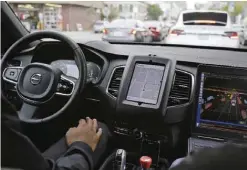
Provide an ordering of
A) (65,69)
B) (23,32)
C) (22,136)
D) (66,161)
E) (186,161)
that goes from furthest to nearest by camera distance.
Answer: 1. (23,32)
2. (65,69)
3. (66,161)
4. (22,136)
5. (186,161)

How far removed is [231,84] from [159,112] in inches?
17.8

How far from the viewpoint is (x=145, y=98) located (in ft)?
7.07

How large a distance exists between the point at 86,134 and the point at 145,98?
44 cm

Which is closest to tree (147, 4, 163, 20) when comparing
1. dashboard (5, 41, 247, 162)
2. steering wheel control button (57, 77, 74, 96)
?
dashboard (5, 41, 247, 162)

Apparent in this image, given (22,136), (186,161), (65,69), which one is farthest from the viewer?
(65,69)

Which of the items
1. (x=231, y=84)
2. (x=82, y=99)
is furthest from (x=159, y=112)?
(x=82, y=99)

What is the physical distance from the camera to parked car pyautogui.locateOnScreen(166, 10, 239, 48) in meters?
6.56

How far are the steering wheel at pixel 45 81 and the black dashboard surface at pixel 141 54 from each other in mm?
293

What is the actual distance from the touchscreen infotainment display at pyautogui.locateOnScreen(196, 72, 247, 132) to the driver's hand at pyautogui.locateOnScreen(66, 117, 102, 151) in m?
0.66

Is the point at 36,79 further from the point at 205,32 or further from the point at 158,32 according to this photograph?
the point at 158,32

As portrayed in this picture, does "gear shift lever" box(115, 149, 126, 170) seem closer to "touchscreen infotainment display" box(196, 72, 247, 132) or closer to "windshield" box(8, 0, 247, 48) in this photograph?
"touchscreen infotainment display" box(196, 72, 247, 132)

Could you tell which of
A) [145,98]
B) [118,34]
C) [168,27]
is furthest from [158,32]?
[145,98]

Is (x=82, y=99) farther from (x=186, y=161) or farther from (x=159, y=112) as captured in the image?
(x=186, y=161)

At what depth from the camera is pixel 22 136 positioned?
1.15 meters
